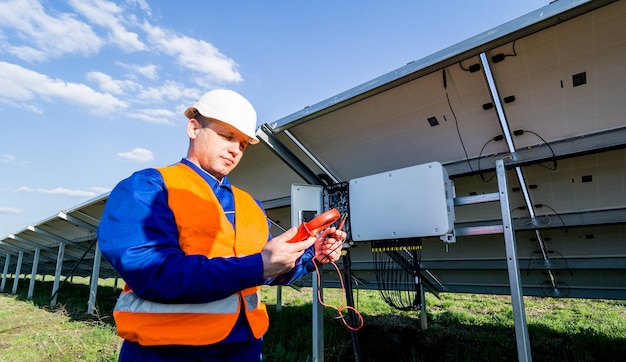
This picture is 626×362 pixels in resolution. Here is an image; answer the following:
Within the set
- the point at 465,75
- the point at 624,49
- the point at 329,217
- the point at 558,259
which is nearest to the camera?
the point at 329,217

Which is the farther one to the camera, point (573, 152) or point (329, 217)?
point (573, 152)

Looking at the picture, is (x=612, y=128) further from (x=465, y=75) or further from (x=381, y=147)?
(x=381, y=147)

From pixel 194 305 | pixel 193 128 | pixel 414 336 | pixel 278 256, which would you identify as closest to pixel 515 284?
pixel 278 256

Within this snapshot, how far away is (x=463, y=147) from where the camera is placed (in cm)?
280

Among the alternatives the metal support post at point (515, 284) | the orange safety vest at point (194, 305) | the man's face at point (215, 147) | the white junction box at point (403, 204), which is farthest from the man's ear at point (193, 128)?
the metal support post at point (515, 284)

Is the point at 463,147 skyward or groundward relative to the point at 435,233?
skyward

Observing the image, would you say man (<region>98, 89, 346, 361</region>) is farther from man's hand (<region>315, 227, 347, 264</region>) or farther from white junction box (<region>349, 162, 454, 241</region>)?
white junction box (<region>349, 162, 454, 241</region>)

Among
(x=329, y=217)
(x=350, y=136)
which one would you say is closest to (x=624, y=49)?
(x=350, y=136)

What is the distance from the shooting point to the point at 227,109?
125 cm

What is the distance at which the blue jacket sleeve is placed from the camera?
2.76ft

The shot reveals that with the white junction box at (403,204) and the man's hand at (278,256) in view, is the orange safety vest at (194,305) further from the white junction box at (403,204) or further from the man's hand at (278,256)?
the white junction box at (403,204)

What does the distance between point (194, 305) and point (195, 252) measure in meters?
0.16

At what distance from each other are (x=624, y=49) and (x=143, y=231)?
274 cm

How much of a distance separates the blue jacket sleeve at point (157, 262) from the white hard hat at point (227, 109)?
411 millimetres
